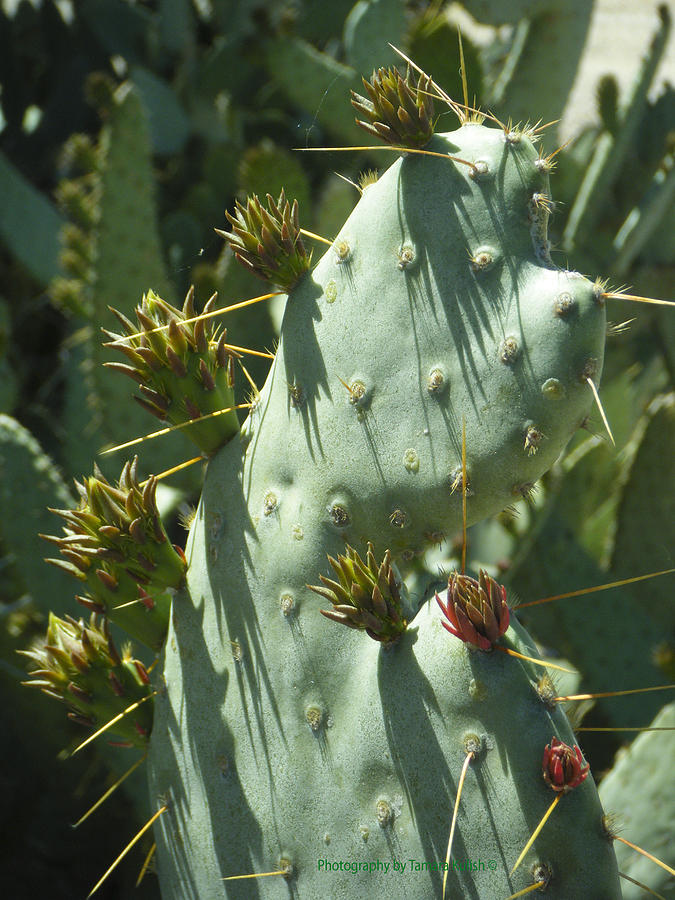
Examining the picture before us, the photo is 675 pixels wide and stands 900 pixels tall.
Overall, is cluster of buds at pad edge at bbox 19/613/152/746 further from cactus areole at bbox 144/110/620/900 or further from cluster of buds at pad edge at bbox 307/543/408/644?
cluster of buds at pad edge at bbox 307/543/408/644

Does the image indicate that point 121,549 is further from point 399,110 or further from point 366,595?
point 399,110

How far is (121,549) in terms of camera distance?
1055 mm

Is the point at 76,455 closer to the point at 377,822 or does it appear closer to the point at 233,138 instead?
the point at 377,822

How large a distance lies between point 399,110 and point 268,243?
0.21 meters

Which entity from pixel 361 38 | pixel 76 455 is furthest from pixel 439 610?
pixel 361 38

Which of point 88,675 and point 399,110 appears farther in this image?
point 88,675

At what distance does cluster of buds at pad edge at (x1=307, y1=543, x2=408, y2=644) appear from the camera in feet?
2.93

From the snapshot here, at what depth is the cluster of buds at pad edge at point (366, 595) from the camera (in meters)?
0.89

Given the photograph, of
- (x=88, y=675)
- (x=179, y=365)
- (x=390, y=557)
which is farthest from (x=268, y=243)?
(x=88, y=675)

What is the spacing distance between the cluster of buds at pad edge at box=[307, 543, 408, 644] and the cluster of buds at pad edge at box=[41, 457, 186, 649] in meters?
0.27

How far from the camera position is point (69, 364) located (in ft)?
7.71

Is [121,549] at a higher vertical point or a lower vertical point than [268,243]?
lower

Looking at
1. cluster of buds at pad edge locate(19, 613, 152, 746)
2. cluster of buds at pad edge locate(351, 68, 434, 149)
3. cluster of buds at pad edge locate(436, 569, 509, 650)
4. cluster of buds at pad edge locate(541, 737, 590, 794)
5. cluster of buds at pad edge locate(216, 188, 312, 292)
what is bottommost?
cluster of buds at pad edge locate(541, 737, 590, 794)

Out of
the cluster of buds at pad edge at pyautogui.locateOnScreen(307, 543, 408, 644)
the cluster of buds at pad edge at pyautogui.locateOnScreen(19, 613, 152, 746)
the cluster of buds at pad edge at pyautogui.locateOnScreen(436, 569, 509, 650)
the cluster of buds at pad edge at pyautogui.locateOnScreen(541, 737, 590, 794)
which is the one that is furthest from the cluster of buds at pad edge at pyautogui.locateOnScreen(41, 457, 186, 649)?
the cluster of buds at pad edge at pyautogui.locateOnScreen(541, 737, 590, 794)
